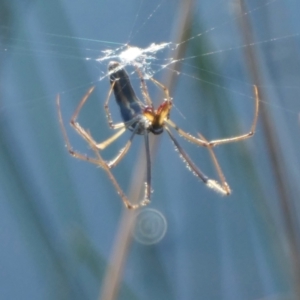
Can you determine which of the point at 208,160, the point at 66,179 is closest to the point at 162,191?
the point at 208,160

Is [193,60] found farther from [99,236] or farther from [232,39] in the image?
[99,236]

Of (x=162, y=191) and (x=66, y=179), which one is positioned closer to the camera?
(x=66, y=179)

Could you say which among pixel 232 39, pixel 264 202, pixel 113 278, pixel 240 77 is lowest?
pixel 113 278

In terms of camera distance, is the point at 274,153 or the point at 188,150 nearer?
the point at 274,153

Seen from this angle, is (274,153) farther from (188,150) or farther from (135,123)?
(188,150)

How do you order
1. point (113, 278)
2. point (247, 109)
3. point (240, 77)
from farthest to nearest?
point (247, 109)
point (240, 77)
point (113, 278)

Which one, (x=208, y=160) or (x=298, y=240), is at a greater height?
(x=208, y=160)

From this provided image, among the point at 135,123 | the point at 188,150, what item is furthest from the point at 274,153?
the point at 188,150

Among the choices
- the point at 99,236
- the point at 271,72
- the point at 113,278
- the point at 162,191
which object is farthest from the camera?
the point at 99,236
